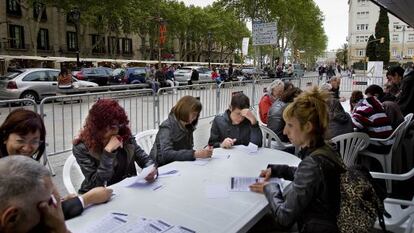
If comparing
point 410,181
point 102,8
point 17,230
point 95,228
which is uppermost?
point 102,8

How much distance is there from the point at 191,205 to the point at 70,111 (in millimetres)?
5156

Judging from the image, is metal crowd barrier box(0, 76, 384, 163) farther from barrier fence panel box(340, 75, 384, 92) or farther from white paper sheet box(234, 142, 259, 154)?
barrier fence panel box(340, 75, 384, 92)

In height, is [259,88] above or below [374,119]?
above

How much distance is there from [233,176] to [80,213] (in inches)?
49.9

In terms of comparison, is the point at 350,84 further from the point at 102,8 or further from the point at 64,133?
the point at 102,8

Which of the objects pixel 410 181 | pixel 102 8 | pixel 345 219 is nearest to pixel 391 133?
pixel 410 181

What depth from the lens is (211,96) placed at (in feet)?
35.8

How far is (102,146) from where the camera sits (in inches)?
123

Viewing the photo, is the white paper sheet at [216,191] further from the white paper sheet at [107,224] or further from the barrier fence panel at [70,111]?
the barrier fence panel at [70,111]

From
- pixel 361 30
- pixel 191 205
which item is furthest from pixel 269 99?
pixel 361 30

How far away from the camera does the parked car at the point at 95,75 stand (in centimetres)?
2239

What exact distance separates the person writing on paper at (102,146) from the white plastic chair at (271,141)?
8.37ft

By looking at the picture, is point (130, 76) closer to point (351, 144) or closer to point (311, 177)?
point (351, 144)

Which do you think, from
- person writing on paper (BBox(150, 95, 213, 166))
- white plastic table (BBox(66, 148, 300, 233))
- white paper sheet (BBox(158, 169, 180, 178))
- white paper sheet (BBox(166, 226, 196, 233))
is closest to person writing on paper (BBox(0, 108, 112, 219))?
white plastic table (BBox(66, 148, 300, 233))
